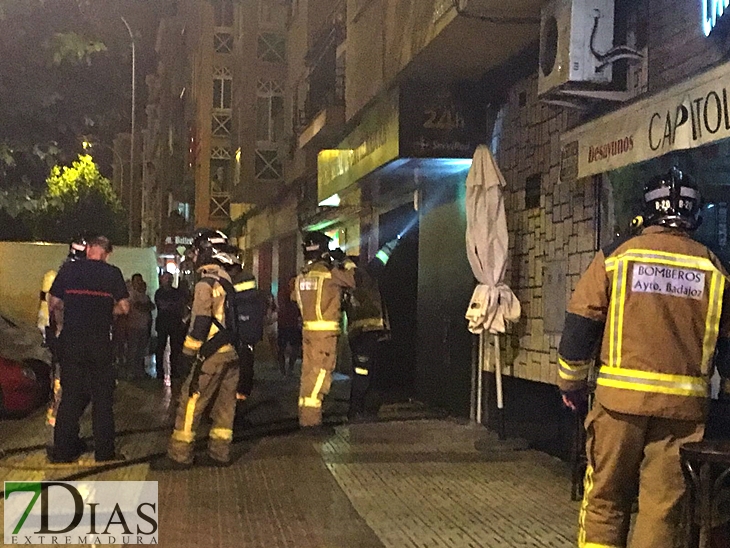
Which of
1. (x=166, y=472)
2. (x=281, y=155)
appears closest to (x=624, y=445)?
(x=166, y=472)

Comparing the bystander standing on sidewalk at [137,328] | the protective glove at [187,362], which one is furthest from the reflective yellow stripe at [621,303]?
the bystander standing on sidewalk at [137,328]

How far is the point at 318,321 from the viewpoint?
378 inches

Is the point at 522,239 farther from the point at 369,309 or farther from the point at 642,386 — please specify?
the point at 642,386

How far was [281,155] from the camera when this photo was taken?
22016 millimetres

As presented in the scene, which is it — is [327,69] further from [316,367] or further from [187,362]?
[187,362]

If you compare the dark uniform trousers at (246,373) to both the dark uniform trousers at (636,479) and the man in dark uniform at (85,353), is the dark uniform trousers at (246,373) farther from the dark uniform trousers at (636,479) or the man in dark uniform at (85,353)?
the dark uniform trousers at (636,479)

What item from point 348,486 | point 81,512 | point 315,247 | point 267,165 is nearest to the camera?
point 81,512

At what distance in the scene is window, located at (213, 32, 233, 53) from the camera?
99.8ft

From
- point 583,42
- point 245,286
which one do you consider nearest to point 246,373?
point 245,286

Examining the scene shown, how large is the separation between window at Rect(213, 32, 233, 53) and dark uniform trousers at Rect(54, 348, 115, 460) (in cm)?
2372

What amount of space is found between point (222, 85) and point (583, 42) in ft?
78.7

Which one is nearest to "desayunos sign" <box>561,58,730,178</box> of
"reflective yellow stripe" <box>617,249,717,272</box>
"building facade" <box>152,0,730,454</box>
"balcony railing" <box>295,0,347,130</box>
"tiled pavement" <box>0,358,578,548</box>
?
"building facade" <box>152,0,730,454</box>

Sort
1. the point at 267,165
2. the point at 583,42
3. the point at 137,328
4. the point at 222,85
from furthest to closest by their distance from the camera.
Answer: the point at 222,85 → the point at 267,165 → the point at 137,328 → the point at 583,42

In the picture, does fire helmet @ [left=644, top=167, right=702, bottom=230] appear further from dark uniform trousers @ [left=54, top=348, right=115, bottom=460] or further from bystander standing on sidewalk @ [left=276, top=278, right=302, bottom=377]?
bystander standing on sidewalk @ [left=276, top=278, right=302, bottom=377]
